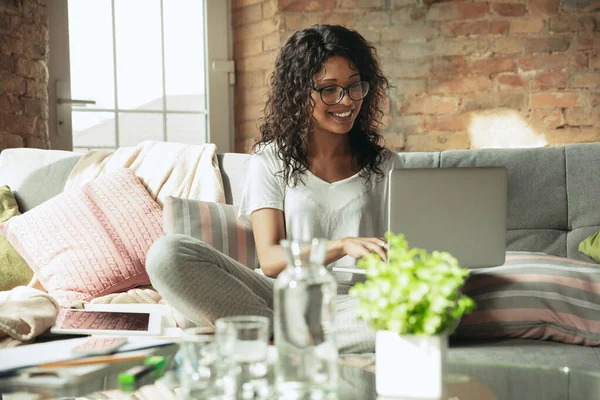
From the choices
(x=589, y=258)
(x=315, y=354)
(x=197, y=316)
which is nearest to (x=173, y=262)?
(x=197, y=316)

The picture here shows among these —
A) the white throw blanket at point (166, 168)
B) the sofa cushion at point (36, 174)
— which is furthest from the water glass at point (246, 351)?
the sofa cushion at point (36, 174)

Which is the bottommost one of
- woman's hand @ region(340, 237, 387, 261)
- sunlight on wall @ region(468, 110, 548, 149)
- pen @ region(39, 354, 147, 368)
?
pen @ region(39, 354, 147, 368)

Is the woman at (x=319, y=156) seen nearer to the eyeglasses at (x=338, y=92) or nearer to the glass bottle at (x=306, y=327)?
the eyeglasses at (x=338, y=92)

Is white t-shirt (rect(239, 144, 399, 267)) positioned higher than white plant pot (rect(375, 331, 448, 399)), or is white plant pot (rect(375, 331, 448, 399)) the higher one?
white t-shirt (rect(239, 144, 399, 267))

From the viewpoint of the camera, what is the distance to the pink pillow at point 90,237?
2.17 m

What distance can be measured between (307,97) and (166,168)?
1.99 ft

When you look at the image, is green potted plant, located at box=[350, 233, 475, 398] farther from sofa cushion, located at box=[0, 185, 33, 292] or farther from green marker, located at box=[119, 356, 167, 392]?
sofa cushion, located at box=[0, 185, 33, 292]

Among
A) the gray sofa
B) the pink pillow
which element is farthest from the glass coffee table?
the pink pillow

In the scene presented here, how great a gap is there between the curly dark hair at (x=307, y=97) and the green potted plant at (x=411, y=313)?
1065mm

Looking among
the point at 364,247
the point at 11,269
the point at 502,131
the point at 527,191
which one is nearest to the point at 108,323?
the point at 364,247

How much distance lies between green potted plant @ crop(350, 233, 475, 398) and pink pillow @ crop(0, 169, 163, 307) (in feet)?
4.31

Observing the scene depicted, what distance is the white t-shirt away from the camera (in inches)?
79.1

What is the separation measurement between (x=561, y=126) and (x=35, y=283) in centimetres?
239

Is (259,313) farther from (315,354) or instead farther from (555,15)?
(555,15)
